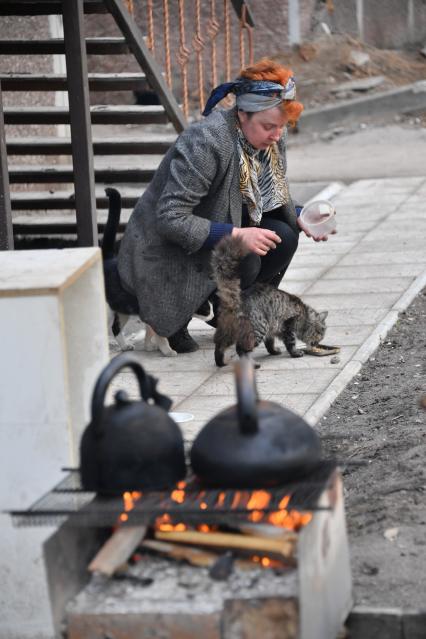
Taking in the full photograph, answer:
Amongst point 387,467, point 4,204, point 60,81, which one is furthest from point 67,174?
point 387,467

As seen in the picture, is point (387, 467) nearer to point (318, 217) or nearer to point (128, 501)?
point (128, 501)

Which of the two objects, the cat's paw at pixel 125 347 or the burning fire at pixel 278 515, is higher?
the burning fire at pixel 278 515

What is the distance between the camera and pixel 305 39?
1831cm

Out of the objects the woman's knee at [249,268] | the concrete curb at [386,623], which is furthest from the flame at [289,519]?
the woman's knee at [249,268]

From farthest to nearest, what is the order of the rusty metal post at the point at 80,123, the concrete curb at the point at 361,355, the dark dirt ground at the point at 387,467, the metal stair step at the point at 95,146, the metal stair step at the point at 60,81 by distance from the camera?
the metal stair step at the point at 95,146
the metal stair step at the point at 60,81
the rusty metal post at the point at 80,123
the concrete curb at the point at 361,355
the dark dirt ground at the point at 387,467

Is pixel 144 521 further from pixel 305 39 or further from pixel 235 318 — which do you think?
pixel 305 39

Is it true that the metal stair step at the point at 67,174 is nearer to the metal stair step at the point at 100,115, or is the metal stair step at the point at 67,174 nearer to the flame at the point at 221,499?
the metal stair step at the point at 100,115

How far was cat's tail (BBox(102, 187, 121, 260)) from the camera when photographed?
662 centimetres

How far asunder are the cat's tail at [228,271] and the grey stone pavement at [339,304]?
398 mm

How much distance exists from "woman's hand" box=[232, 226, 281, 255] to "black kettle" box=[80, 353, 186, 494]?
2.76 meters

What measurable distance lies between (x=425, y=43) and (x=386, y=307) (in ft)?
40.5

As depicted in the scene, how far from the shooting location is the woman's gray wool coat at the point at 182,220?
6.17 metres

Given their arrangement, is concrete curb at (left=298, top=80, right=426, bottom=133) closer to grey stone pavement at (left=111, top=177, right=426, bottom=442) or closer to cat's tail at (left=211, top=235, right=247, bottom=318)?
grey stone pavement at (left=111, top=177, right=426, bottom=442)

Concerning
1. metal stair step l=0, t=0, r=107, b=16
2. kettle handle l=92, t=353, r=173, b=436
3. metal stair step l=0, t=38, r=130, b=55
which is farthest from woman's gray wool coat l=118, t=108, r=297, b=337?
kettle handle l=92, t=353, r=173, b=436
